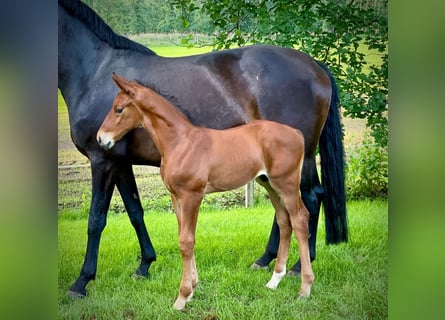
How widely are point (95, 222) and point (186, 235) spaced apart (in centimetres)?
45

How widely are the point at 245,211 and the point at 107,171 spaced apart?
0.64 m

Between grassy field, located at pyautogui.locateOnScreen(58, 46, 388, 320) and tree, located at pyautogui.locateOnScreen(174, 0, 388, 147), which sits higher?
tree, located at pyautogui.locateOnScreen(174, 0, 388, 147)

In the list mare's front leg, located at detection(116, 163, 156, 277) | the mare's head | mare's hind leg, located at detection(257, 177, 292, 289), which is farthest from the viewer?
mare's front leg, located at detection(116, 163, 156, 277)

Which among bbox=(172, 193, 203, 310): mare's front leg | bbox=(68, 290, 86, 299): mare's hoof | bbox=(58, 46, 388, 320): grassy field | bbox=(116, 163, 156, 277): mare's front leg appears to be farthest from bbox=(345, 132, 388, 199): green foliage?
bbox=(68, 290, 86, 299): mare's hoof

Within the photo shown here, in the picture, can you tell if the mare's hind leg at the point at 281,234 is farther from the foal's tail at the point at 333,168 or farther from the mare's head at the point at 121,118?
the mare's head at the point at 121,118

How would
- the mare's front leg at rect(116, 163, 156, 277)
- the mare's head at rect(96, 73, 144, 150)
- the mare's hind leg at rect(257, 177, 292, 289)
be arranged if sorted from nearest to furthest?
the mare's head at rect(96, 73, 144, 150), the mare's hind leg at rect(257, 177, 292, 289), the mare's front leg at rect(116, 163, 156, 277)

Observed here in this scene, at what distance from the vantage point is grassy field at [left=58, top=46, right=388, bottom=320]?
2590 mm

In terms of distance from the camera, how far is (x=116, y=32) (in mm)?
2666

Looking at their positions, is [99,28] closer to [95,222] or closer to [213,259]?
[95,222]

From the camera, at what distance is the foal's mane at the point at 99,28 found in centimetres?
265

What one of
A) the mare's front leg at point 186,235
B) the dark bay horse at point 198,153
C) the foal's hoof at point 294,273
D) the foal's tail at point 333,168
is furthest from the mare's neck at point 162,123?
the foal's hoof at point 294,273

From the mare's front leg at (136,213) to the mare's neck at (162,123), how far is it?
28cm

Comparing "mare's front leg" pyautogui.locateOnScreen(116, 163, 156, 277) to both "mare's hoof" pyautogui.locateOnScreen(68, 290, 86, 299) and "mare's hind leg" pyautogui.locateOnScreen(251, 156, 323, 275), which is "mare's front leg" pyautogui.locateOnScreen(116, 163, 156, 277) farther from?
"mare's hind leg" pyautogui.locateOnScreen(251, 156, 323, 275)
